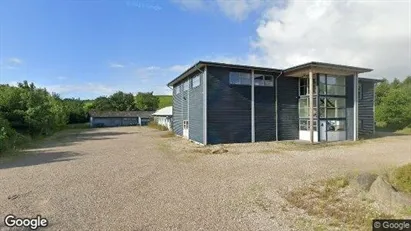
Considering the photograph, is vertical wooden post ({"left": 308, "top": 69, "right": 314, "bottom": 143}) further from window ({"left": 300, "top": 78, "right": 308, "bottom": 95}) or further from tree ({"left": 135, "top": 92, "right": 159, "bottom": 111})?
tree ({"left": 135, "top": 92, "right": 159, "bottom": 111})

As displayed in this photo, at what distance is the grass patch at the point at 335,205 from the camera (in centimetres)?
557

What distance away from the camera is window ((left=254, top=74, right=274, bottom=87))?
20.7 metres

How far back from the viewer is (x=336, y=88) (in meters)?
21.9

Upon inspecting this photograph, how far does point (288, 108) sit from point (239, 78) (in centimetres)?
511

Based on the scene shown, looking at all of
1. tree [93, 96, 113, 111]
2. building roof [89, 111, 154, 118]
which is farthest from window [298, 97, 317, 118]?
tree [93, 96, 113, 111]

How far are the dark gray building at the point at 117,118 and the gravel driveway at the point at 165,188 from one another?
161ft

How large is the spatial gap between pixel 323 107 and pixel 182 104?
41.7 ft

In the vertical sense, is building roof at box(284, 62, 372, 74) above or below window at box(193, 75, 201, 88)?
above

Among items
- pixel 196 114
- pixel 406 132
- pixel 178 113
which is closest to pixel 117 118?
pixel 178 113

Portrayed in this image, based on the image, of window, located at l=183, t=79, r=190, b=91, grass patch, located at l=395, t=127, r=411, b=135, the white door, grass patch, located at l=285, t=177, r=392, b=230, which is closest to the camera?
grass patch, located at l=285, t=177, r=392, b=230

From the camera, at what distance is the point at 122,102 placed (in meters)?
82.2

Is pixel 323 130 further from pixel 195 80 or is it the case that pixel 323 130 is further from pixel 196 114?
pixel 195 80

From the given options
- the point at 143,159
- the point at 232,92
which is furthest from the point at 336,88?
the point at 143,159

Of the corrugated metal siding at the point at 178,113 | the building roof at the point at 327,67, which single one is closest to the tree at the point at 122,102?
the corrugated metal siding at the point at 178,113
